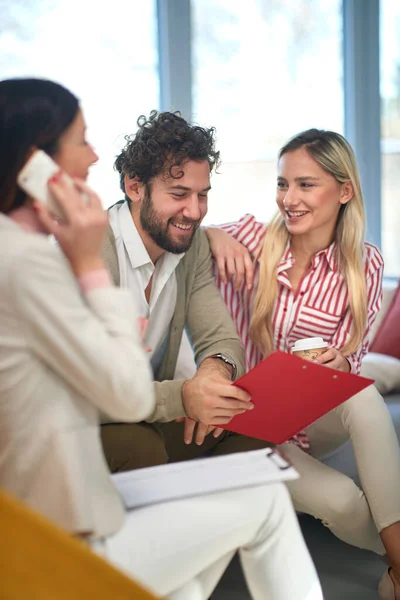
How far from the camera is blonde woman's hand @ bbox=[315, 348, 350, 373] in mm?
2186

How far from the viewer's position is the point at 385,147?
425 centimetres

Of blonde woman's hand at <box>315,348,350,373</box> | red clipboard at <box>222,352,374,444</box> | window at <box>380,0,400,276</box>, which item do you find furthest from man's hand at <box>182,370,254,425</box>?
window at <box>380,0,400,276</box>

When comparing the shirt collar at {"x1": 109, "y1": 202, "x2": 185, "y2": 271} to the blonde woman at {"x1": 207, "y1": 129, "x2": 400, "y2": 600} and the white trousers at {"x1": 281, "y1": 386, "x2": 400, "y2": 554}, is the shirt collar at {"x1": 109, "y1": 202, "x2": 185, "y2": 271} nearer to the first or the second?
the blonde woman at {"x1": 207, "y1": 129, "x2": 400, "y2": 600}

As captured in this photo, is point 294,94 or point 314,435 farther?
point 294,94

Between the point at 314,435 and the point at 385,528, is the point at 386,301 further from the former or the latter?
the point at 385,528

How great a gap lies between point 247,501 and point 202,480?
0.30ft

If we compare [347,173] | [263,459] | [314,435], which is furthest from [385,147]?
[263,459]

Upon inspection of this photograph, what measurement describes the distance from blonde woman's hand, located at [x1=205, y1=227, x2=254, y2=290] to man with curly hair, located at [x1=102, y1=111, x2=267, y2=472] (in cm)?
8

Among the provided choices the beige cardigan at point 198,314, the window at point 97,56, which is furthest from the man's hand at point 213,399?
the window at point 97,56

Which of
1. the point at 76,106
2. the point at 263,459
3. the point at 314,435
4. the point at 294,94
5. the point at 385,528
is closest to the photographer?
the point at 76,106

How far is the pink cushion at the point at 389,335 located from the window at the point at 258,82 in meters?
0.94

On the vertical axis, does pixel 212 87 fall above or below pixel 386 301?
above

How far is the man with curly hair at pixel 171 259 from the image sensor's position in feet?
7.06

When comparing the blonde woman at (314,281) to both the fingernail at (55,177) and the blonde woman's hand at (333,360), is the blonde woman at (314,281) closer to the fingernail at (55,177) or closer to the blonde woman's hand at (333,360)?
the blonde woman's hand at (333,360)
